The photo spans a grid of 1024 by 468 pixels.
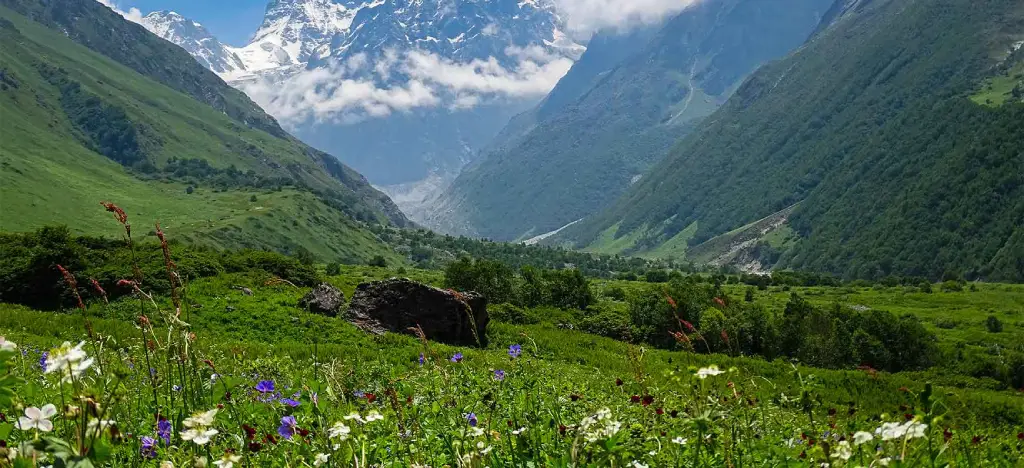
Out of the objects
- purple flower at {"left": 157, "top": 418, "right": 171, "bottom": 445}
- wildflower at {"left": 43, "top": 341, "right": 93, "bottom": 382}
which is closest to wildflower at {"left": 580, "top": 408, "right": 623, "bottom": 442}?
wildflower at {"left": 43, "top": 341, "right": 93, "bottom": 382}

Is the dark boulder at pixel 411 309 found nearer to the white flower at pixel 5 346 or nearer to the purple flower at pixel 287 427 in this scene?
the purple flower at pixel 287 427

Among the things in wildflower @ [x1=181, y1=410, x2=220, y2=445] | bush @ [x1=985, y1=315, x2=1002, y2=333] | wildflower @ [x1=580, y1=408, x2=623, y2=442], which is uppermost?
wildflower @ [x1=181, y1=410, x2=220, y2=445]

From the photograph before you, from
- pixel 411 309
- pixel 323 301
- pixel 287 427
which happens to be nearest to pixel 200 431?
pixel 287 427

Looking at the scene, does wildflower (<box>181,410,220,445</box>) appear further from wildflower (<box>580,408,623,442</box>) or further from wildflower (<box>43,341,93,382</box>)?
wildflower (<box>580,408,623,442</box>)

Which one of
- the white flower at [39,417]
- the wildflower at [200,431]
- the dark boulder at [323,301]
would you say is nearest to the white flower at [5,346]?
the white flower at [39,417]

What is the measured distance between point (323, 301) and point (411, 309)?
4340 millimetres

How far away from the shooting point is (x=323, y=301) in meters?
31.6

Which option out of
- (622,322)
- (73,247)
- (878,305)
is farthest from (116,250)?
(878,305)

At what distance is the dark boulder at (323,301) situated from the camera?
102 feet

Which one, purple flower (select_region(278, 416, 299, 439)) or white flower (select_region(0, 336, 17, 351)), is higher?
white flower (select_region(0, 336, 17, 351))

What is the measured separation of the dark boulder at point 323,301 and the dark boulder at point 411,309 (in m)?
0.91

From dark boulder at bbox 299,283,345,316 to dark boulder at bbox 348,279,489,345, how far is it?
0.91 m

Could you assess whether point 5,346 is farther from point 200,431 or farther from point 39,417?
point 200,431

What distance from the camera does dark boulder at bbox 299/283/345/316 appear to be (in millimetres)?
31172
